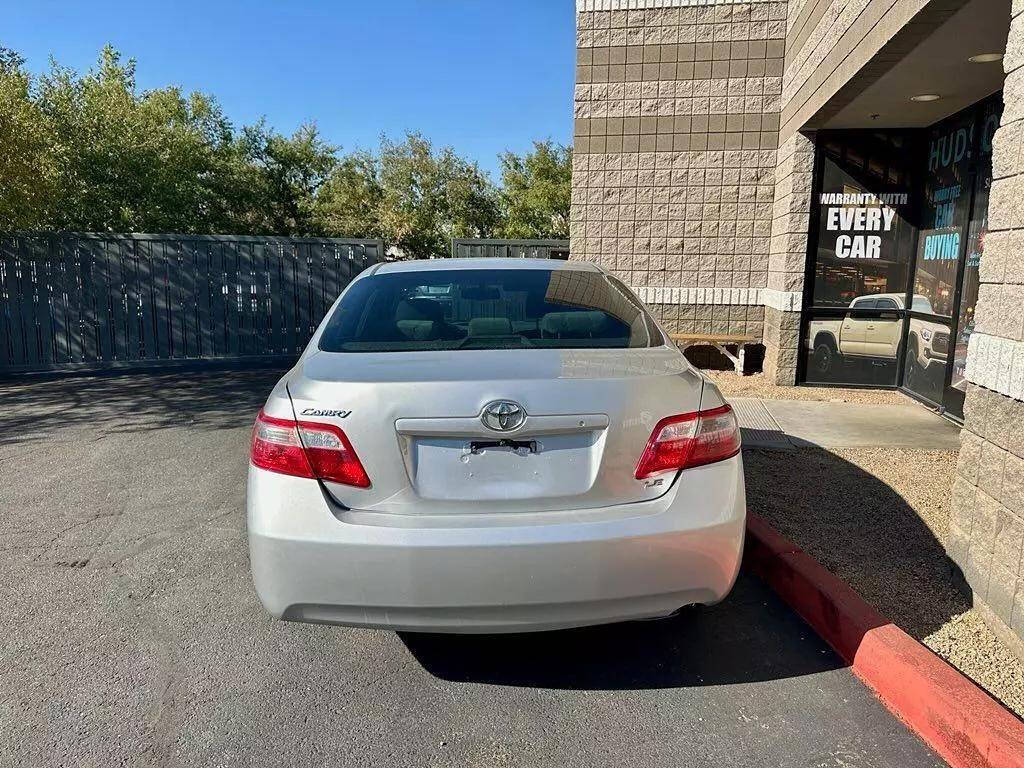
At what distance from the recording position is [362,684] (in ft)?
9.59

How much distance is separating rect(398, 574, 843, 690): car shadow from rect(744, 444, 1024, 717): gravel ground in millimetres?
490

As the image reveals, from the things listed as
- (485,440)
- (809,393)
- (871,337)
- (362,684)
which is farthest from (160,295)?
(485,440)

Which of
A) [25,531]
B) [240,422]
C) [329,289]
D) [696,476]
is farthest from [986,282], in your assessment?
[329,289]

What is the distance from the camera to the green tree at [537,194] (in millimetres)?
28609

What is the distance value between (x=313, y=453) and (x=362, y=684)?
100cm

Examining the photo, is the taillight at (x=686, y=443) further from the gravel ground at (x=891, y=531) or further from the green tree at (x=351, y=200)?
the green tree at (x=351, y=200)

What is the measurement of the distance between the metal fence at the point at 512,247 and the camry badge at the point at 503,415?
405 inches

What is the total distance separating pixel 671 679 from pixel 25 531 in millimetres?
3932

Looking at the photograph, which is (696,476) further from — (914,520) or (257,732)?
(914,520)

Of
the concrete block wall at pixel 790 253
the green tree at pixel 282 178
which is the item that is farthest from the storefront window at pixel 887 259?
the green tree at pixel 282 178

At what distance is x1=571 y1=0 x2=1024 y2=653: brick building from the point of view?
640 centimetres

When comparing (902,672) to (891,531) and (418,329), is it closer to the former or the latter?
(891,531)

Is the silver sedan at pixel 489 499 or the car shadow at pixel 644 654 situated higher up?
the silver sedan at pixel 489 499

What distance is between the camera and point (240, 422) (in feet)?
25.0
